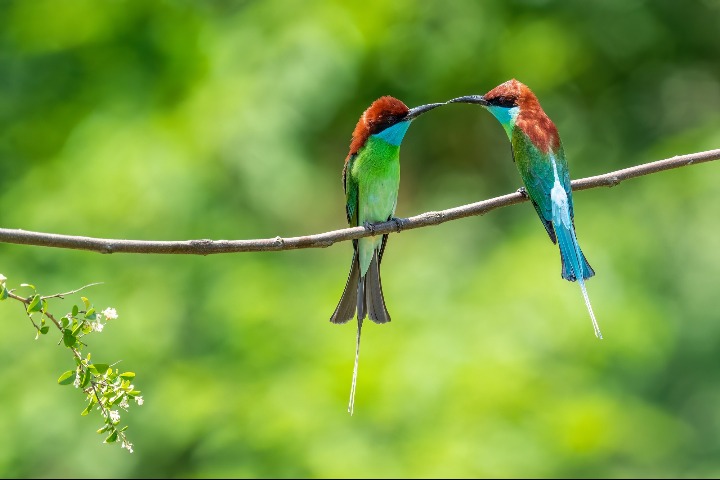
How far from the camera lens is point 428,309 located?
458cm

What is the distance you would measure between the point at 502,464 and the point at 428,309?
91 cm

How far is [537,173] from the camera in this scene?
8.03 feet

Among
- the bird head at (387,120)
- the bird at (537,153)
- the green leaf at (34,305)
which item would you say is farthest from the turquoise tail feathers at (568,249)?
the green leaf at (34,305)

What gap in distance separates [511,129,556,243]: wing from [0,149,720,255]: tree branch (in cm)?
6

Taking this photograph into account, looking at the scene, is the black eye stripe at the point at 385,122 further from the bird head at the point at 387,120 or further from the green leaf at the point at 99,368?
the green leaf at the point at 99,368

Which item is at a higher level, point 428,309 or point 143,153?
point 143,153

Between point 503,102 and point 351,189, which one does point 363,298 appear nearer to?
point 351,189

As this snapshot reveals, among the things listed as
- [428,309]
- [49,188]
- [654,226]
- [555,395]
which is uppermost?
[49,188]

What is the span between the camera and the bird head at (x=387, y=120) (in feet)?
9.71

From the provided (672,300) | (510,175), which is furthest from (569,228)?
(510,175)

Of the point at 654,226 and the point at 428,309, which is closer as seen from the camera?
the point at 428,309

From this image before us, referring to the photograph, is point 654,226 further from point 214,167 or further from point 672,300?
point 214,167

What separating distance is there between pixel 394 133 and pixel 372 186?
0.18 metres

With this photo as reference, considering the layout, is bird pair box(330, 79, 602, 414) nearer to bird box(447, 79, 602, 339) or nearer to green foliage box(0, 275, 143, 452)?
bird box(447, 79, 602, 339)
